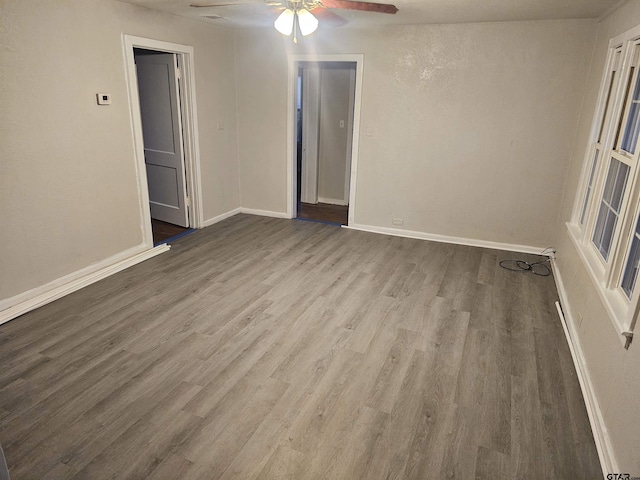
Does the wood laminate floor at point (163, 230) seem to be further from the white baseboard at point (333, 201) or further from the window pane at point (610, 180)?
the window pane at point (610, 180)

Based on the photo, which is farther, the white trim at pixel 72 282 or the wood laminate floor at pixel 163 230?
the wood laminate floor at pixel 163 230

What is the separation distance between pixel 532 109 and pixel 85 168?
14.7 feet

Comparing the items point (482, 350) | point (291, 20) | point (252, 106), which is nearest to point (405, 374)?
point (482, 350)

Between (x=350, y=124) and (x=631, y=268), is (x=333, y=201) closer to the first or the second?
(x=350, y=124)

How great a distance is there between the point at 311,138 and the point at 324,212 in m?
1.20

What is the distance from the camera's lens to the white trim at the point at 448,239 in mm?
4938

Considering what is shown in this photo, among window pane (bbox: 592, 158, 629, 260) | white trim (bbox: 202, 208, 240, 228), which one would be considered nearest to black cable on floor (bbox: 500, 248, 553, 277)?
window pane (bbox: 592, 158, 629, 260)

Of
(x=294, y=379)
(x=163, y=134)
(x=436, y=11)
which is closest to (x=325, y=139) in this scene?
(x=163, y=134)

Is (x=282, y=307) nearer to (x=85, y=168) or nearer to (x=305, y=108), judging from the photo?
(x=85, y=168)

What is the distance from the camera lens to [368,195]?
5.47m

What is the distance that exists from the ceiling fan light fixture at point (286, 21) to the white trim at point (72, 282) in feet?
9.02

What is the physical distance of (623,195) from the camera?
107 inches

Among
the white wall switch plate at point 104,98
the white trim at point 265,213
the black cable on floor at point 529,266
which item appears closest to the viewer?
the white wall switch plate at point 104,98

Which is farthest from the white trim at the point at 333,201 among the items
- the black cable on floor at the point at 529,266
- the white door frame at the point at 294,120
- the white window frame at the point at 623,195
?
the white window frame at the point at 623,195
